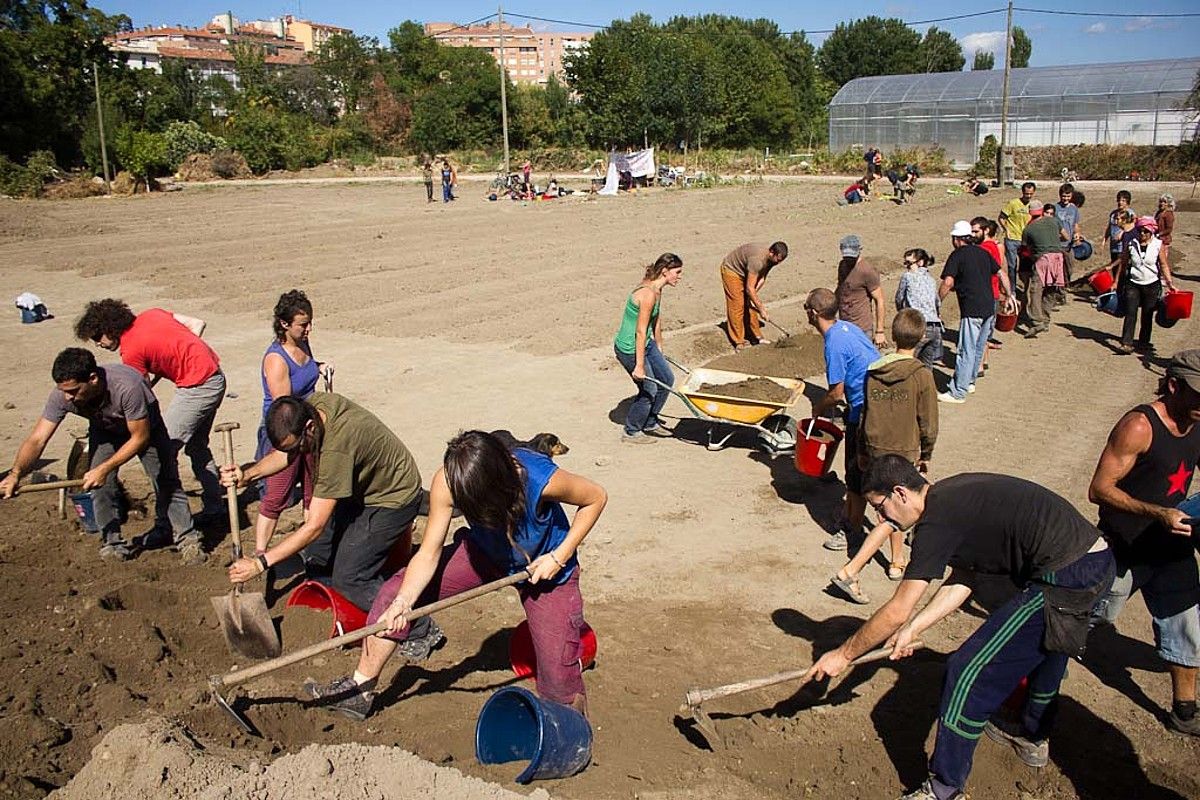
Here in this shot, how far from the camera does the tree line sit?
47250 millimetres

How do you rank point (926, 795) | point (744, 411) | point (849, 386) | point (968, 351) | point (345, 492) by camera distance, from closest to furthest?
point (926, 795), point (345, 492), point (849, 386), point (744, 411), point (968, 351)

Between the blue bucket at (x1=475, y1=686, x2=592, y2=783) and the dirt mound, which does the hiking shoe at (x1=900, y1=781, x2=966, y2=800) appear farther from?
the dirt mound

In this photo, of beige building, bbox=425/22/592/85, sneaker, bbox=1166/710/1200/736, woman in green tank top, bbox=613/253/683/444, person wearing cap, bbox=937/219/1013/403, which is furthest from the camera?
beige building, bbox=425/22/592/85

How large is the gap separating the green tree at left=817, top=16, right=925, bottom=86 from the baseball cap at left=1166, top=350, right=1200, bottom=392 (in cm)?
8781

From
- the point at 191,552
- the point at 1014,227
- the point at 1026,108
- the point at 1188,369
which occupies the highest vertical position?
the point at 1026,108

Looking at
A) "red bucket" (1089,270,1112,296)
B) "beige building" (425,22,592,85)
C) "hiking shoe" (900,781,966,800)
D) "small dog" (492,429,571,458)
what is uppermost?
"beige building" (425,22,592,85)

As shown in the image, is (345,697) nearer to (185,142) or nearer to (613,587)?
(613,587)

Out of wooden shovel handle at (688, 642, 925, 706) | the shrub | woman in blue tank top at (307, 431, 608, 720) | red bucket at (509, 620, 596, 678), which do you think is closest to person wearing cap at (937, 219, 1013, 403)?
red bucket at (509, 620, 596, 678)

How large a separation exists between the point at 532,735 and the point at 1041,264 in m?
11.1

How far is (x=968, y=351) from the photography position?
9.94 meters

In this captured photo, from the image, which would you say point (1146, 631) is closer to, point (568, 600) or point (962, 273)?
point (568, 600)

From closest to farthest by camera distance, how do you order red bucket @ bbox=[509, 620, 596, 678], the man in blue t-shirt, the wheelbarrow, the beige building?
red bucket @ bbox=[509, 620, 596, 678] → the man in blue t-shirt → the wheelbarrow → the beige building

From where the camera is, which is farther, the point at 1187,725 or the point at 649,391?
the point at 649,391

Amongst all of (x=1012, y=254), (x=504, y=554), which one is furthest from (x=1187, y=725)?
(x=1012, y=254)
